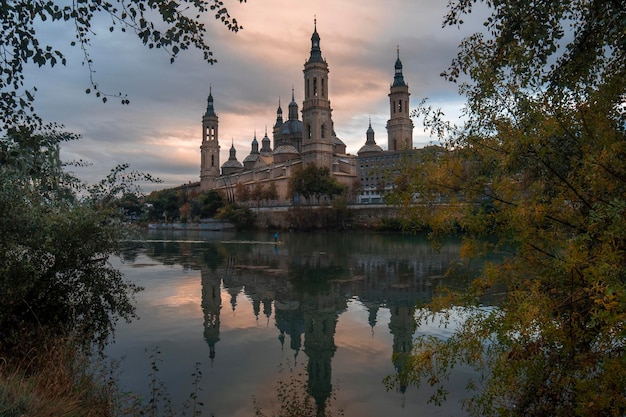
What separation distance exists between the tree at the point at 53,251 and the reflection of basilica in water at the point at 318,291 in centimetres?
323

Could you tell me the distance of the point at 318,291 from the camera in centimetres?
1838

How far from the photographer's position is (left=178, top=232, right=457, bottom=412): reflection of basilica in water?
11430 mm

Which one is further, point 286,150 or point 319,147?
point 286,150

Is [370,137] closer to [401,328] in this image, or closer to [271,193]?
[271,193]

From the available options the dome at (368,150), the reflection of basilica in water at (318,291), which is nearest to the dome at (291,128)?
the dome at (368,150)

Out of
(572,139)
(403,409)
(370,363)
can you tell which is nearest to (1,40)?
(572,139)

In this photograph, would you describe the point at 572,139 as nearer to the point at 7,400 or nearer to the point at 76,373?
the point at 7,400

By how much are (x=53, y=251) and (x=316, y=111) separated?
7794cm

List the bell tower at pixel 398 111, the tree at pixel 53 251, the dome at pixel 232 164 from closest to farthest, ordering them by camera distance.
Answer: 1. the tree at pixel 53 251
2. the bell tower at pixel 398 111
3. the dome at pixel 232 164

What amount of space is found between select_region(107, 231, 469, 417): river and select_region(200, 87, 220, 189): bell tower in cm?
9850

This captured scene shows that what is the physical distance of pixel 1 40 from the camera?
18.1ft

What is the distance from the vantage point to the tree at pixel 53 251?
25.3 feet

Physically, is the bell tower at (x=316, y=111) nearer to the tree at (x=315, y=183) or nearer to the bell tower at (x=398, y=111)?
the tree at (x=315, y=183)

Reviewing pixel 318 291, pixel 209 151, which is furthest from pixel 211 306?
pixel 209 151
